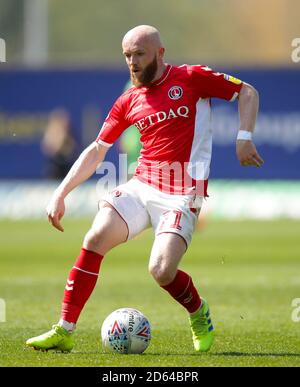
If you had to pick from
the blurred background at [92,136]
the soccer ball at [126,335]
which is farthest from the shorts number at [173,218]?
the blurred background at [92,136]

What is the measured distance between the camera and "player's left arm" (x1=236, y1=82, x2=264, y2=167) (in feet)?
26.9

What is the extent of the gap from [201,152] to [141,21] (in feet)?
123

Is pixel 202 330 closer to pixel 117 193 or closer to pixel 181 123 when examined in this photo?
pixel 117 193

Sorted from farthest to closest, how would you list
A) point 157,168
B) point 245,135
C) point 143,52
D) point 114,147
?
1. point 114,147
2. point 157,168
3. point 143,52
4. point 245,135

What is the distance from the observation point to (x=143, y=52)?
859 centimetres

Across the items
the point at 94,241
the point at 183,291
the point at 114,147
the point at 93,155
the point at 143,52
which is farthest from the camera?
the point at 114,147

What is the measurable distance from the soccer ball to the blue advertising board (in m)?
19.2

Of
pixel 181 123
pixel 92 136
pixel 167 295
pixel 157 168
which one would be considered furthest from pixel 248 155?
pixel 92 136

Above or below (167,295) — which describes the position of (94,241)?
above

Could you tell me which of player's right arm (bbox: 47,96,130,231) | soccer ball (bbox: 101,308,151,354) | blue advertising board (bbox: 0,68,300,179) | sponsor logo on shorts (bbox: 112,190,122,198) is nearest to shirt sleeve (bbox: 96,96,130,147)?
player's right arm (bbox: 47,96,130,231)

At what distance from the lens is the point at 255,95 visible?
859 cm

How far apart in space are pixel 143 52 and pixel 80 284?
6.37 ft

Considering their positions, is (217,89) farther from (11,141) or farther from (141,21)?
(141,21)
